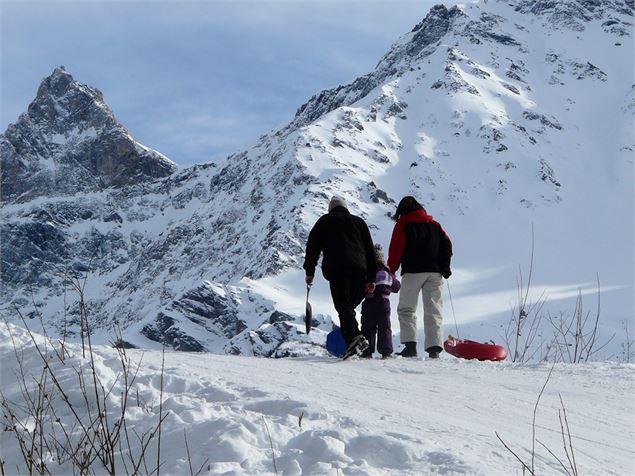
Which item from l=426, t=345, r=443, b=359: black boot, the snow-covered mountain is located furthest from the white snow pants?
the snow-covered mountain

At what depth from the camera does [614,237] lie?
113 metres

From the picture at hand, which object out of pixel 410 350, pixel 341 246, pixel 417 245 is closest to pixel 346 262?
pixel 341 246

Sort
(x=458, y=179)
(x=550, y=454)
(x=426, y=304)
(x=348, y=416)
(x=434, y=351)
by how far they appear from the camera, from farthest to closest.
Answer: (x=458, y=179), (x=426, y=304), (x=434, y=351), (x=348, y=416), (x=550, y=454)

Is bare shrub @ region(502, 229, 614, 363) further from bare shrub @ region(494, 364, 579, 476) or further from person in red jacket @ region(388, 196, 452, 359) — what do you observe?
bare shrub @ region(494, 364, 579, 476)

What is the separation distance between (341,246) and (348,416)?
3774 mm

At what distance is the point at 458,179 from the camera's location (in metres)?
128

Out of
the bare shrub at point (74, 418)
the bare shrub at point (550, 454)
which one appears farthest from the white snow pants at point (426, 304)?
the bare shrub at point (550, 454)

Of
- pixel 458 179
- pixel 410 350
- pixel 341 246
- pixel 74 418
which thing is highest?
pixel 458 179

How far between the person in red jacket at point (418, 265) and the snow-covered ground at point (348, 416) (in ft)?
5.91

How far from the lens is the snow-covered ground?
346 cm

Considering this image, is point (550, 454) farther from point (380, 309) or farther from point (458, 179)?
point (458, 179)

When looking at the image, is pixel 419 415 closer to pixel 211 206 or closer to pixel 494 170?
pixel 494 170

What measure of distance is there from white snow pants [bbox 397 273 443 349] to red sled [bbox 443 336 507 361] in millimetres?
184

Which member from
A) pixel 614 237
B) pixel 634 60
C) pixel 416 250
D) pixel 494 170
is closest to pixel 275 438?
pixel 416 250
